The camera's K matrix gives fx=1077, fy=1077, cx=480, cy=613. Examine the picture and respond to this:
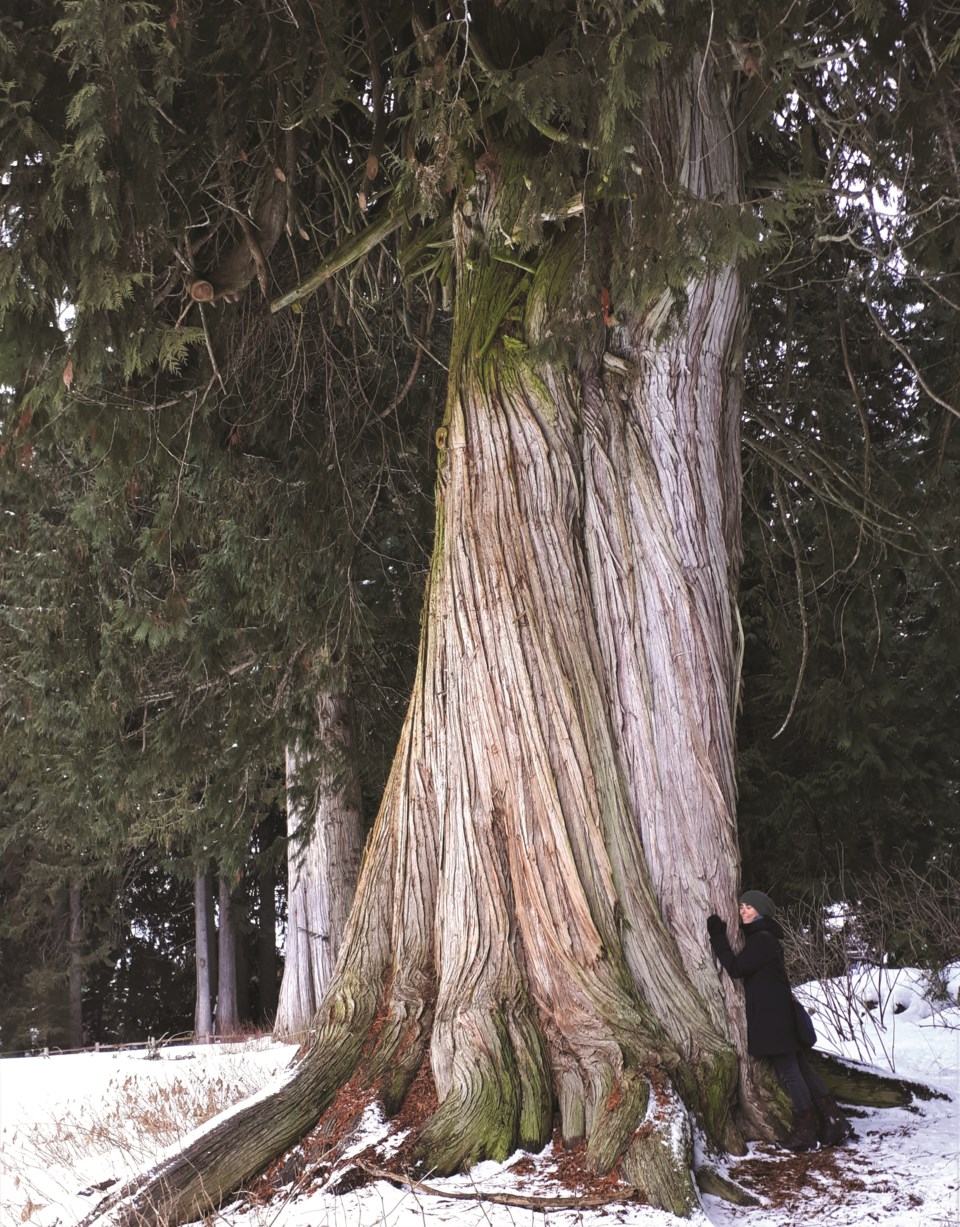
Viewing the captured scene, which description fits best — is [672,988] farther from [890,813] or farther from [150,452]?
[890,813]

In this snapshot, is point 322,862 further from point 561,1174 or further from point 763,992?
point 561,1174

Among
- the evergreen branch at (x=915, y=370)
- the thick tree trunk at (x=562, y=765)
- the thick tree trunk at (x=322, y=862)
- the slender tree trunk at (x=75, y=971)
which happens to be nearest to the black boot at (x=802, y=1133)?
the thick tree trunk at (x=562, y=765)

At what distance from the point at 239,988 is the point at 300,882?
14.2m

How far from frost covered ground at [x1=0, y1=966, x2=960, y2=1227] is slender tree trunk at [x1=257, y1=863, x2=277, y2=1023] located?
17.1 m

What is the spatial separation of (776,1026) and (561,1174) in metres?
1.19

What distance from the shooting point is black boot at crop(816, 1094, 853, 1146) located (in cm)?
431

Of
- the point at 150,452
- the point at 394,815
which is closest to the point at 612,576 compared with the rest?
the point at 394,815

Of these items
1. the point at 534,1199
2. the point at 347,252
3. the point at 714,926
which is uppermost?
the point at 347,252

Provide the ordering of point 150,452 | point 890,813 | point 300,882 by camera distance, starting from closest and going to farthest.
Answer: point 150,452 < point 300,882 < point 890,813

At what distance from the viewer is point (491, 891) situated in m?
4.34

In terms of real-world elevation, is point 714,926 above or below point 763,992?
above

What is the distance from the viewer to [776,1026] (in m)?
4.38

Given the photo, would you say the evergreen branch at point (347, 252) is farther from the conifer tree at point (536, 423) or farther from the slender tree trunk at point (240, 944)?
the slender tree trunk at point (240, 944)

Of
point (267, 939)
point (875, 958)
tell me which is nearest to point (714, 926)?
point (875, 958)
